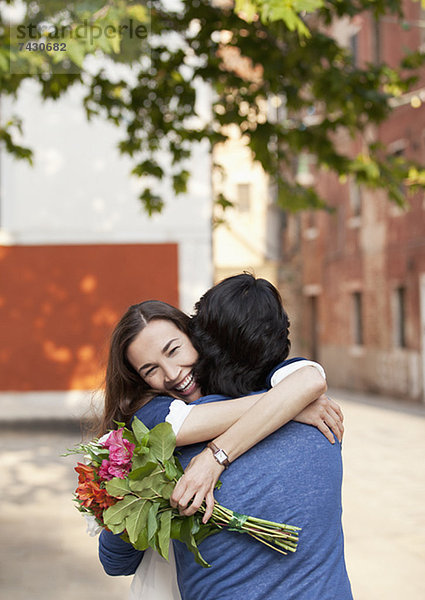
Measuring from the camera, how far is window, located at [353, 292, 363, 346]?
23.7 meters

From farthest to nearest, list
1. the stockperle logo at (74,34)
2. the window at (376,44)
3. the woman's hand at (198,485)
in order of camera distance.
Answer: the window at (376,44) → the stockperle logo at (74,34) → the woman's hand at (198,485)

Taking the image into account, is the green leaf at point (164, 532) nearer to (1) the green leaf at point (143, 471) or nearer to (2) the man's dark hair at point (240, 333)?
(1) the green leaf at point (143, 471)

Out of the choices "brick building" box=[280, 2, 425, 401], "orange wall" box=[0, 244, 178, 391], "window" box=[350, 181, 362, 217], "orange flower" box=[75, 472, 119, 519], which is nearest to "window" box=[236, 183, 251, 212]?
"brick building" box=[280, 2, 425, 401]

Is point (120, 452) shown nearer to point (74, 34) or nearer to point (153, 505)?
point (153, 505)

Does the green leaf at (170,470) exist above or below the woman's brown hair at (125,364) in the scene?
below

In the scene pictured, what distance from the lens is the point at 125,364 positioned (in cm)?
221

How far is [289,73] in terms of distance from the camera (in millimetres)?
7699

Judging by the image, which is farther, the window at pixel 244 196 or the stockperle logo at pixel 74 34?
the window at pixel 244 196

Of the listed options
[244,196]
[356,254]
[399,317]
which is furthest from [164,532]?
[244,196]

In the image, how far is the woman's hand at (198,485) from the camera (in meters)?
1.83

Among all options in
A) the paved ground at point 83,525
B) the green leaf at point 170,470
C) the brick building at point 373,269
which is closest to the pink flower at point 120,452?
the green leaf at point 170,470

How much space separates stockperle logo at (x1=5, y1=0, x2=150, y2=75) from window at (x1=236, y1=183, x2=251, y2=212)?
2312 centimetres

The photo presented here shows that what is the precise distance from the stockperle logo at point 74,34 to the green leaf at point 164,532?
3.27m

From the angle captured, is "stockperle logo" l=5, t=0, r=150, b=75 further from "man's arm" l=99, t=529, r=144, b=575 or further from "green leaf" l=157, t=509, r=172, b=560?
"green leaf" l=157, t=509, r=172, b=560
